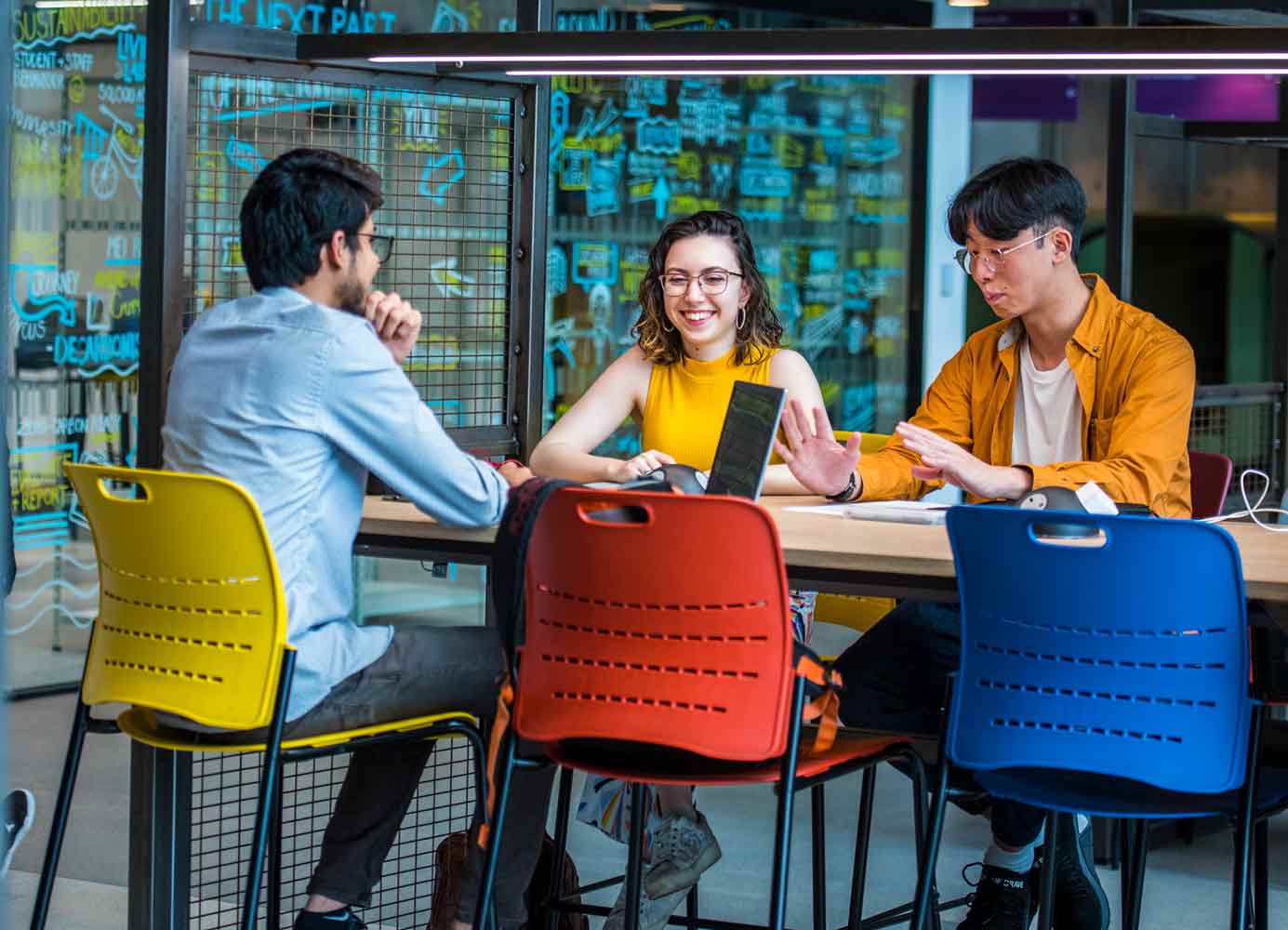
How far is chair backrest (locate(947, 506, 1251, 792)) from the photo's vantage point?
2.02 metres

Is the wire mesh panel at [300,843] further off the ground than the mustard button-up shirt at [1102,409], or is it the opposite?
the mustard button-up shirt at [1102,409]

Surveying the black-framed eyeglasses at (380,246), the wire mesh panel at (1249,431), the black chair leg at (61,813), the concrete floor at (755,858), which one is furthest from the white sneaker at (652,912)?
the wire mesh panel at (1249,431)

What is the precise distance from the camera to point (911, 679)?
2793 millimetres

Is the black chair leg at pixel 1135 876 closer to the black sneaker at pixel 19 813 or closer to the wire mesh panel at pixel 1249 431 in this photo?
the black sneaker at pixel 19 813

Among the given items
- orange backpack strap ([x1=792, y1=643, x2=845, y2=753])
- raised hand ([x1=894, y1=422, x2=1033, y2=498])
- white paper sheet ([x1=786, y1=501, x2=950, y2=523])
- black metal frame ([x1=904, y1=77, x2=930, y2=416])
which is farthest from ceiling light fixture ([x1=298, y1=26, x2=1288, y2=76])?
black metal frame ([x1=904, y1=77, x2=930, y2=416])

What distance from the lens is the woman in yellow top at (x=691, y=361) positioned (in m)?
3.36

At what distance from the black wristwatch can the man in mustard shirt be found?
10mm

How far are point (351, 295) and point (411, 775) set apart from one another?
2.48 ft

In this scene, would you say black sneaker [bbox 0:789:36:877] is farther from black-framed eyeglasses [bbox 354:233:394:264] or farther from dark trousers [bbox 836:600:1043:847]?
dark trousers [bbox 836:600:1043:847]

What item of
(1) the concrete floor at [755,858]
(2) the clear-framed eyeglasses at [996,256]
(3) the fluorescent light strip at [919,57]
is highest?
(3) the fluorescent light strip at [919,57]

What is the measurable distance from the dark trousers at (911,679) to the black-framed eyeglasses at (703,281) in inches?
32.4

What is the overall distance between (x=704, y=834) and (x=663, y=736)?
0.65 meters

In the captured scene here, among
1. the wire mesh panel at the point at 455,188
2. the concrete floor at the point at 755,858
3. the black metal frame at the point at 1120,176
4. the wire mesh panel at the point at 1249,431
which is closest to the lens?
the wire mesh panel at the point at 455,188

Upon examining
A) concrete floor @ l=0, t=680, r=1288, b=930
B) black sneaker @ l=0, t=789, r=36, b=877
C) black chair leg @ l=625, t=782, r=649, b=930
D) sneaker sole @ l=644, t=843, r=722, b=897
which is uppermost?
black chair leg @ l=625, t=782, r=649, b=930
